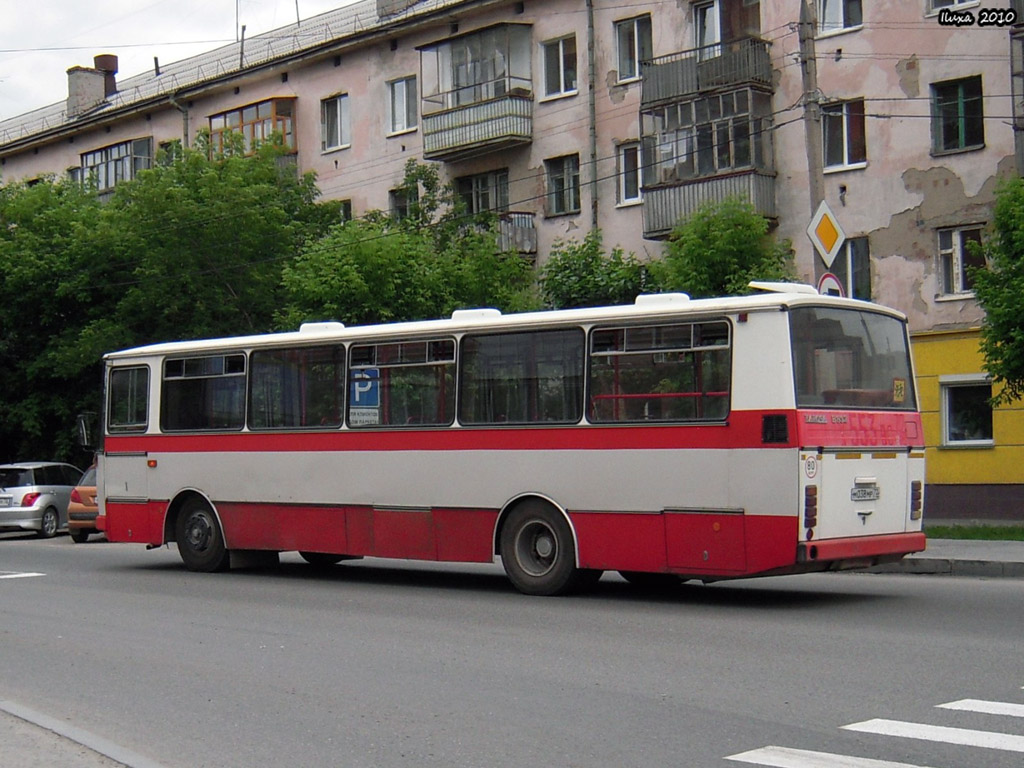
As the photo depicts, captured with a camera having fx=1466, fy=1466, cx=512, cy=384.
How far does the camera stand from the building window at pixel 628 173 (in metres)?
35.1

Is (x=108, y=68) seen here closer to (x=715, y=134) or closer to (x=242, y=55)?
(x=242, y=55)

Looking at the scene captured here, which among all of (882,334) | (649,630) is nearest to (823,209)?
(882,334)

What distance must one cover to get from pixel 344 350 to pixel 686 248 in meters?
12.0

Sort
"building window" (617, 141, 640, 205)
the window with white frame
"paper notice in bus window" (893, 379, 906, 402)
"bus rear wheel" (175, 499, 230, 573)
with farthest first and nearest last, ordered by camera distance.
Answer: the window with white frame → "building window" (617, 141, 640, 205) → "bus rear wheel" (175, 499, 230, 573) → "paper notice in bus window" (893, 379, 906, 402)

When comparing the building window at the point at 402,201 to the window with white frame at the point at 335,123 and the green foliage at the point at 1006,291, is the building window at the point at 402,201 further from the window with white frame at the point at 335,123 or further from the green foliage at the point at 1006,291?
the green foliage at the point at 1006,291

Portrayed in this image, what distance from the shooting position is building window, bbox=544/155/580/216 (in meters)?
36.5

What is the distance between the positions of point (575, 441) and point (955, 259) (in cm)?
1799

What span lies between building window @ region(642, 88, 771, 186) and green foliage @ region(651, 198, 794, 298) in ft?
15.0

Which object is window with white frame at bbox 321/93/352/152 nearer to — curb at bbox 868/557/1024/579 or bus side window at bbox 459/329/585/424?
curb at bbox 868/557/1024/579

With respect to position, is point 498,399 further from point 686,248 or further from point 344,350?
point 686,248

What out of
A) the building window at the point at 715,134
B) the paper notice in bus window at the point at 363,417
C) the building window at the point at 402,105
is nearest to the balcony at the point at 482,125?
the building window at the point at 402,105

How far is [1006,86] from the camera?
92.6ft

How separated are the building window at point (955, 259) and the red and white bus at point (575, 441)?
16.3 metres

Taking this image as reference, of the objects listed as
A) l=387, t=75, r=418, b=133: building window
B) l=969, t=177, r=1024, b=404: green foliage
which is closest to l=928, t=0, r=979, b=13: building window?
l=969, t=177, r=1024, b=404: green foliage
